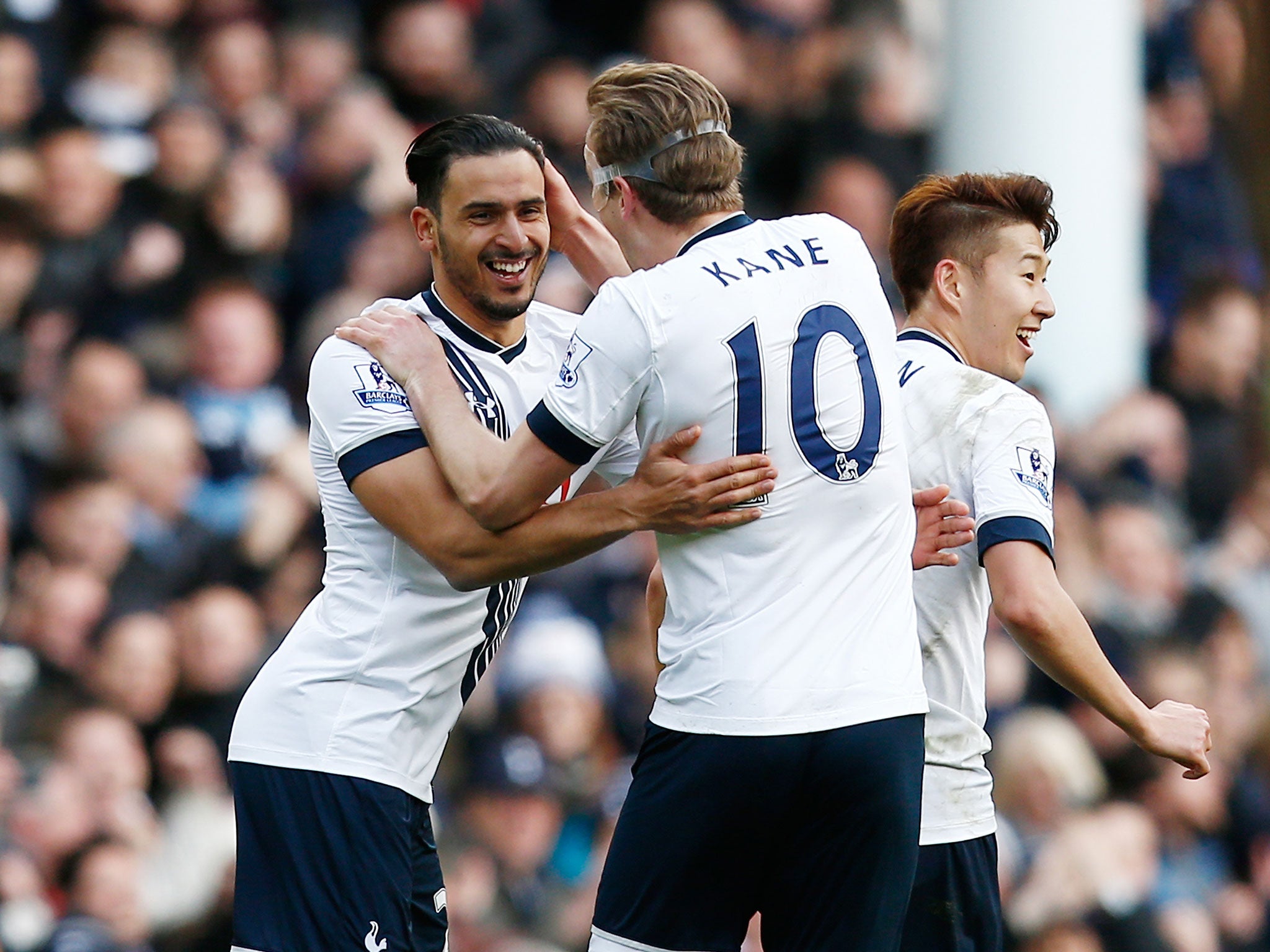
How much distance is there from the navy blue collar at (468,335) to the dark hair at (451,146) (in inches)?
8.3

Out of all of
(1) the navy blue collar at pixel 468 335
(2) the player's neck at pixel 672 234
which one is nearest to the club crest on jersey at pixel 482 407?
(1) the navy blue collar at pixel 468 335

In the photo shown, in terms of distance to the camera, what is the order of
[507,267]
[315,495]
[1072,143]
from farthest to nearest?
[1072,143] → [315,495] → [507,267]

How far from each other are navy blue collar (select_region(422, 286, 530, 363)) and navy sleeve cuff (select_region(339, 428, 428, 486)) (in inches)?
12.9

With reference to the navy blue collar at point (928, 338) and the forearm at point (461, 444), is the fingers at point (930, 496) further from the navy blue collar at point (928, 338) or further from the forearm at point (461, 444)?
the forearm at point (461, 444)

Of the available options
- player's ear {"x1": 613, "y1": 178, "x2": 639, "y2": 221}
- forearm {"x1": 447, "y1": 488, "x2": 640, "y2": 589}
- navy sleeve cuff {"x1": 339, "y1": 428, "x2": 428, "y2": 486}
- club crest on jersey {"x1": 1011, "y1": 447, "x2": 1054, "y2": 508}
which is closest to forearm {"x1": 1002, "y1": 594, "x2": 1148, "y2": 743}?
club crest on jersey {"x1": 1011, "y1": 447, "x2": 1054, "y2": 508}

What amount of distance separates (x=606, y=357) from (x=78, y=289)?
3634mm

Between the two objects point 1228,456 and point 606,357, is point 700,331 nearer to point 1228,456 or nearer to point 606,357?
point 606,357

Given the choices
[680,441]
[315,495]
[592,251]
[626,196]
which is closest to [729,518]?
[680,441]

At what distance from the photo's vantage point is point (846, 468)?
11.7ft

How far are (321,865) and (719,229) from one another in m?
1.57

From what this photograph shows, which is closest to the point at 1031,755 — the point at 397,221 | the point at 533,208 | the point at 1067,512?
the point at 1067,512

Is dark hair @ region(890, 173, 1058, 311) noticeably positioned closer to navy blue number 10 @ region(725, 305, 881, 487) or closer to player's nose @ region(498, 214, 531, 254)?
navy blue number 10 @ region(725, 305, 881, 487)

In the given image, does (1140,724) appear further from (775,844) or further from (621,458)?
(621,458)

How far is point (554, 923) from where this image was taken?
6266 mm
